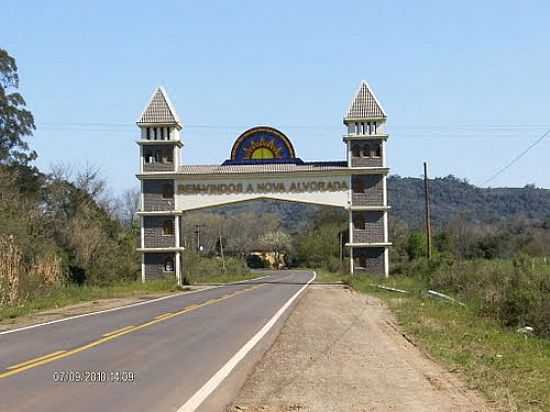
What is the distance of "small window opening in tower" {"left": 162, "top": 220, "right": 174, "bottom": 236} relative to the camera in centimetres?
6231

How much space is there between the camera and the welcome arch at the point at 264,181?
61.0 meters

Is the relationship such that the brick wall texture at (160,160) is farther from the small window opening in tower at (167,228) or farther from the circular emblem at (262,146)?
the circular emblem at (262,146)

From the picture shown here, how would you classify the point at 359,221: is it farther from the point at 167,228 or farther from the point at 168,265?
the point at 168,265

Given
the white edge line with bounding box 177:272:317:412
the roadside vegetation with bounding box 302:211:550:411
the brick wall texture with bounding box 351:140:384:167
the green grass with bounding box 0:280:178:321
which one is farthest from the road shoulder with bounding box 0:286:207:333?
the brick wall texture with bounding box 351:140:384:167

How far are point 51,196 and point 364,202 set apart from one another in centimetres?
2438

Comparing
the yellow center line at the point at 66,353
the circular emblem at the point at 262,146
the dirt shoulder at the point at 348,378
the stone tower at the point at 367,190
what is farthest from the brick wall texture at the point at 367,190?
the dirt shoulder at the point at 348,378

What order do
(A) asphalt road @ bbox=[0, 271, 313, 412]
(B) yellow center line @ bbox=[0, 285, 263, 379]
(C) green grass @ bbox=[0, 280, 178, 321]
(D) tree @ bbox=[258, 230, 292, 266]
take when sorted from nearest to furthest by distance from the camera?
(A) asphalt road @ bbox=[0, 271, 313, 412]
(B) yellow center line @ bbox=[0, 285, 263, 379]
(C) green grass @ bbox=[0, 280, 178, 321]
(D) tree @ bbox=[258, 230, 292, 266]

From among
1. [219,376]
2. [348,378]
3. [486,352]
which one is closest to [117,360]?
[219,376]

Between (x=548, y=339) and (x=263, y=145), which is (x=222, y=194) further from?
(x=548, y=339)

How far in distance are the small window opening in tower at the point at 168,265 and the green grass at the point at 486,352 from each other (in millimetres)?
33867

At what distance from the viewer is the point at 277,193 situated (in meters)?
61.1

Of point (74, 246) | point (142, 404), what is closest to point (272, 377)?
point (142, 404)

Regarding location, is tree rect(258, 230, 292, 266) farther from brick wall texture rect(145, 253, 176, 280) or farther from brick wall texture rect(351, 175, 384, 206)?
brick wall texture rect(351, 175, 384, 206)

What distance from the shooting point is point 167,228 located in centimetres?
6250
